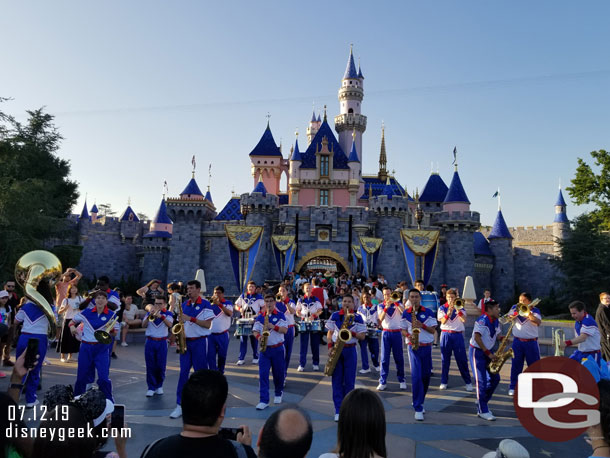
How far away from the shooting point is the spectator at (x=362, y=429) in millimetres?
2125

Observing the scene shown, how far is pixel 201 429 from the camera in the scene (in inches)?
82.1

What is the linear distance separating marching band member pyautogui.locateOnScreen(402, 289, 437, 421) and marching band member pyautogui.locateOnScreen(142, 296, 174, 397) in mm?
3993

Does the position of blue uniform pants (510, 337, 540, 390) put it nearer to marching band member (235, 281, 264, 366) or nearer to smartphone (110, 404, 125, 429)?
marching band member (235, 281, 264, 366)

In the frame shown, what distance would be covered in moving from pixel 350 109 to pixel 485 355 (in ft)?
129

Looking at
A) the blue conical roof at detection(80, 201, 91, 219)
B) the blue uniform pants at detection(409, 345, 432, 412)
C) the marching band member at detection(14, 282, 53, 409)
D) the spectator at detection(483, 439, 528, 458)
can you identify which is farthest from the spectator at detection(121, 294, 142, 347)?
the blue conical roof at detection(80, 201, 91, 219)

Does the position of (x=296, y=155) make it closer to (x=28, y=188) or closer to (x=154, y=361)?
(x=28, y=188)

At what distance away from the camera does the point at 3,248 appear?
2091 centimetres

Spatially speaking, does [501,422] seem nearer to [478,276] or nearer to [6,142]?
[6,142]

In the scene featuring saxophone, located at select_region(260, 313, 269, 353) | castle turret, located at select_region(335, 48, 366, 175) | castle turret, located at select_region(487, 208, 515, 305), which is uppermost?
castle turret, located at select_region(335, 48, 366, 175)

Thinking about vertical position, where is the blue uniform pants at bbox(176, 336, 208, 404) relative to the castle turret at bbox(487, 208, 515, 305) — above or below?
below

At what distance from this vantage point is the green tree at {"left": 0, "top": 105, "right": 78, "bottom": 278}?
67.6 ft

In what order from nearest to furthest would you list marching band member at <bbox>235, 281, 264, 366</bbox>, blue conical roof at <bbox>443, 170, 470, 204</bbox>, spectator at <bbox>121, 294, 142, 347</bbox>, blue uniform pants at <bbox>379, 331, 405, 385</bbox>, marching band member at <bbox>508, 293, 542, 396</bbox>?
marching band member at <bbox>508, 293, 542, 396</bbox> < blue uniform pants at <bbox>379, 331, 405, 385</bbox> < marching band member at <bbox>235, 281, 264, 366</bbox> < spectator at <bbox>121, 294, 142, 347</bbox> < blue conical roof at <bbox>443, 170, 470, 204</bbox>

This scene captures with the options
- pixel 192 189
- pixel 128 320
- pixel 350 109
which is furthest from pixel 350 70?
pixel 128 320

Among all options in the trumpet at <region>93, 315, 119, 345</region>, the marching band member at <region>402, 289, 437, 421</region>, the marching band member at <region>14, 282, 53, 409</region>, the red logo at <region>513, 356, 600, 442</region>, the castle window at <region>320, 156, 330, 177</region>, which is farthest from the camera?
the castle window at <region>320, 156, 330, 177</region>
